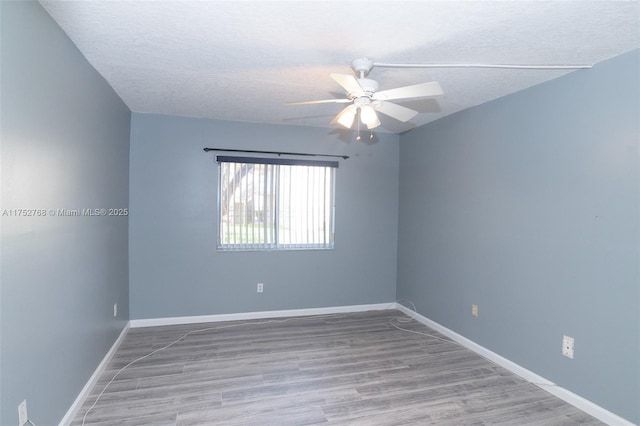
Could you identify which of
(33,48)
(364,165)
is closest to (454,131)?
(364,165)

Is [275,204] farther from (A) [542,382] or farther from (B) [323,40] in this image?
(A) [542,382]

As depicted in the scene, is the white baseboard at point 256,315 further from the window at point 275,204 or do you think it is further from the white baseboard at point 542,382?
the white baseboard at point 542,382

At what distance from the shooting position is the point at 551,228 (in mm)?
2527

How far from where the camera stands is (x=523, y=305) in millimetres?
2748

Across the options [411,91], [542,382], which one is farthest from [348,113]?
[542,382]

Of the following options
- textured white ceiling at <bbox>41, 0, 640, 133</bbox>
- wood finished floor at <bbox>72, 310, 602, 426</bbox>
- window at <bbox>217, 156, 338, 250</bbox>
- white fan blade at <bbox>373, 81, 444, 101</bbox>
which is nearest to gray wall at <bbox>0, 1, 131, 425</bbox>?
textured white ceiling at <bbox>41, 0, 640, 133</bbox>

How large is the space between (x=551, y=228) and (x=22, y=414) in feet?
11.4

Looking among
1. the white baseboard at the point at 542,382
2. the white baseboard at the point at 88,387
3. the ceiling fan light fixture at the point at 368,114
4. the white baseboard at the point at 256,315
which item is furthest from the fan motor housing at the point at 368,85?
the white baseboard at the point at 256,315

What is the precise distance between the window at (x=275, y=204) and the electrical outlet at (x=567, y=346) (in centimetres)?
256

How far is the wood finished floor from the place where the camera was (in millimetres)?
2176

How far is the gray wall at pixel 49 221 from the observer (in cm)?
145

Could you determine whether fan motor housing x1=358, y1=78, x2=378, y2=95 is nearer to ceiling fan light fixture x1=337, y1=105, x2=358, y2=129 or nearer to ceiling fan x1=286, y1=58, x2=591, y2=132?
ceiling fan x1=286, y1=58, x2=591, y2=132

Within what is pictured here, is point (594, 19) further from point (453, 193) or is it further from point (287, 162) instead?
point (287, 162)

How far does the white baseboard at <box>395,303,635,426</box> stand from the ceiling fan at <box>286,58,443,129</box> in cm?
231
